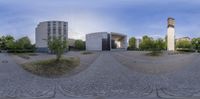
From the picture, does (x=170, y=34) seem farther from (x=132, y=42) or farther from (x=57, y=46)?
(x=57, y=46)

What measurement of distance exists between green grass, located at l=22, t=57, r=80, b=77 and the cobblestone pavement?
74 centimetres

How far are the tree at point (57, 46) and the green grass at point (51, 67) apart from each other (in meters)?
0.56

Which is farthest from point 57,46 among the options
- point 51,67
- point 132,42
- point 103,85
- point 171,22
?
point 132,42

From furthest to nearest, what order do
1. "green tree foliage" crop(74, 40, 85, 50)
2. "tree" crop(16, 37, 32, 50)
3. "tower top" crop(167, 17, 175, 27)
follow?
"green tree foliage" crop(74, 40, 85, 50), "tree" crop(16, 37, 32, 50), "tower top" crop(167, 17, 175, 27)

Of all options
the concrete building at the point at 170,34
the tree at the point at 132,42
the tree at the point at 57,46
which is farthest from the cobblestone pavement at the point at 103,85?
the tree at the point at 132,42

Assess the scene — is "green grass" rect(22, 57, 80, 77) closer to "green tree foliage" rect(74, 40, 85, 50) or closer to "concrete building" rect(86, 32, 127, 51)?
"green tree foliage" rect(74, 40, 85, 50)

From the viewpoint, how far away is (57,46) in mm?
15766

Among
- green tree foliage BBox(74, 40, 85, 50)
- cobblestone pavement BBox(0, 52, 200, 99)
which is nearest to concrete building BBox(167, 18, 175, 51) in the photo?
cobblestone pavement BBox(0, 52, 200, 99)

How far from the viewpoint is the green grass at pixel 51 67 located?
511 inches

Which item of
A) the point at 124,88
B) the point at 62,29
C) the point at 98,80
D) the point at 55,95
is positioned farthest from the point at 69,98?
the point at 62,29

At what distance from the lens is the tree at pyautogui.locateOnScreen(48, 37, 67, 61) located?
51.0 ft

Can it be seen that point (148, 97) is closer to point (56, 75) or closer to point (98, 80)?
point (98, 80)

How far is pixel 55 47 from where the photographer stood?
15773 millimetres

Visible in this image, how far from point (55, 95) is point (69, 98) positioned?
719 mm
